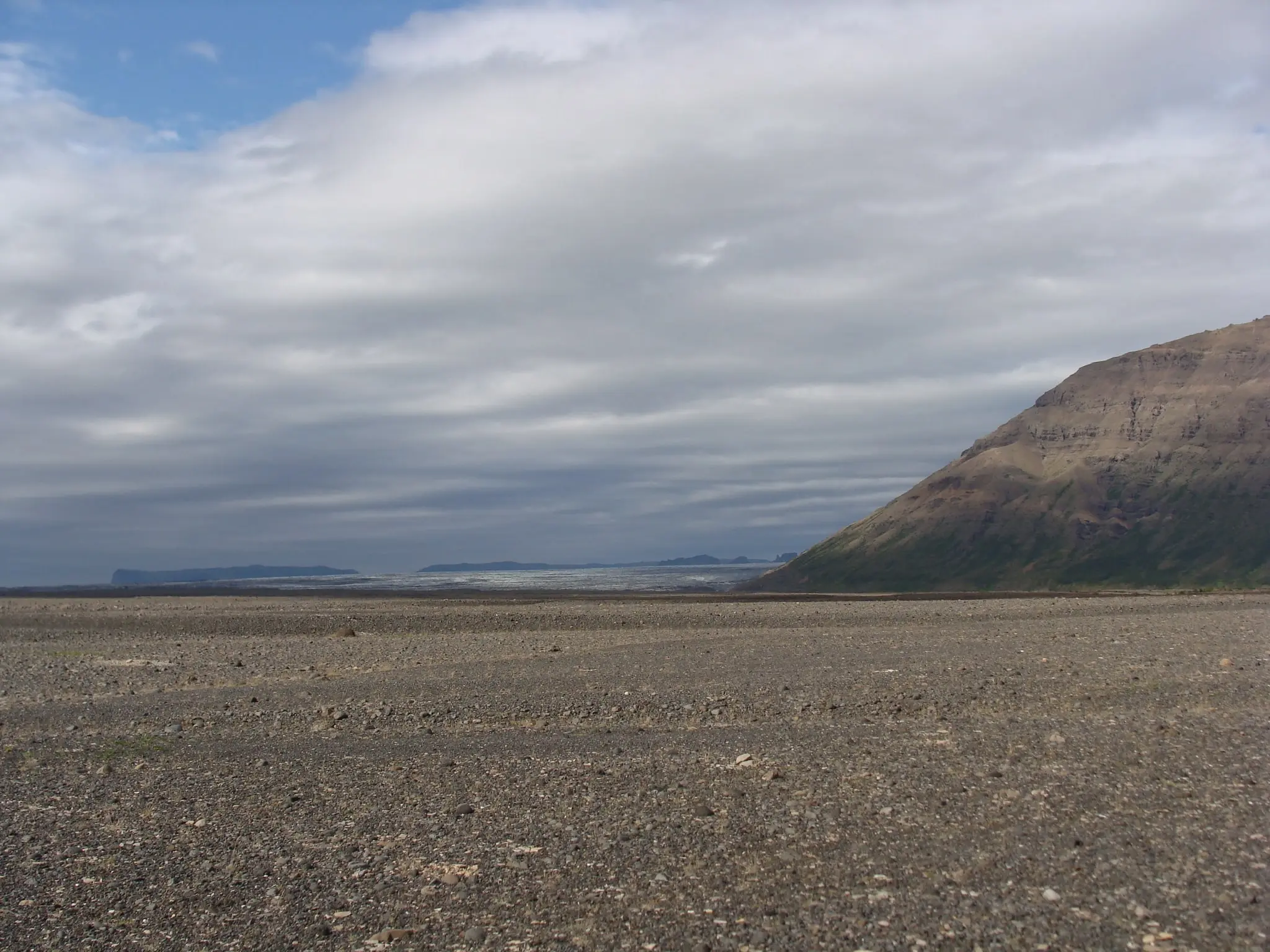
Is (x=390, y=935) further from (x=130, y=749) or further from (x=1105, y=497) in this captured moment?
(x=1105, y=497)

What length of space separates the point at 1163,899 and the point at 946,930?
1.63 meters

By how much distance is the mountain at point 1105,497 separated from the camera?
134625 millimetres

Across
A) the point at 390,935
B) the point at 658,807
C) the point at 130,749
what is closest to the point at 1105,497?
the point at 130,749

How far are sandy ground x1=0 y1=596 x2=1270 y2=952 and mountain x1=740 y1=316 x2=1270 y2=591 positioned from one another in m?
114

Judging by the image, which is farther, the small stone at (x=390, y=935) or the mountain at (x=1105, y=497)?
the mountain at (x=1105, y=497)

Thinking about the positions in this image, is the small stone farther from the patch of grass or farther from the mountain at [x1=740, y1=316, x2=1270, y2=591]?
the mountain at [x1=740, y1=316, x2=1270, y2=591]

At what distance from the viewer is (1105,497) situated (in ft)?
513

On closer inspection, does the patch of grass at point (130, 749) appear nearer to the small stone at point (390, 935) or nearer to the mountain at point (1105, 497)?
the small stone at point (390, 935)

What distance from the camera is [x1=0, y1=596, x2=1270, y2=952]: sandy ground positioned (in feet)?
24.1

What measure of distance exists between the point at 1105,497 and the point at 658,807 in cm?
16087

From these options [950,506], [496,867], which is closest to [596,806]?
[496,867]

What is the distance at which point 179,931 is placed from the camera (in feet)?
24.5

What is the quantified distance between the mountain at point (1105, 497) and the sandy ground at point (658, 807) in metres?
114

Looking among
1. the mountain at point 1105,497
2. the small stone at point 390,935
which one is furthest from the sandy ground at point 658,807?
the mountain at point 1105,497
